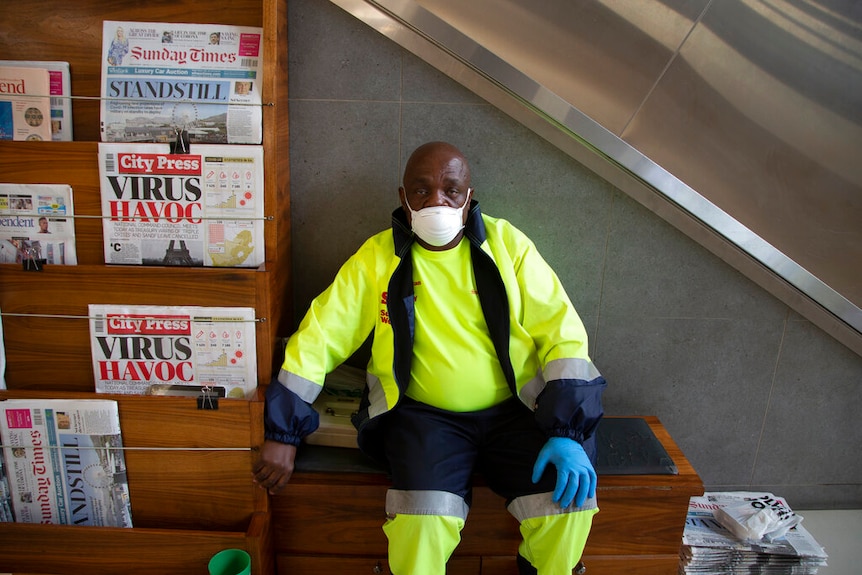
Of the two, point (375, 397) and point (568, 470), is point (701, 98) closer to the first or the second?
point (568, 470)

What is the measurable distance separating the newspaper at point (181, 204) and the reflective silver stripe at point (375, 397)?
48cm

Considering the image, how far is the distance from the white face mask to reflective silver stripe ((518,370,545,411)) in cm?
44

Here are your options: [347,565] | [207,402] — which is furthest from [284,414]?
[347,565]

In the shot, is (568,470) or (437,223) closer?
(568,470)

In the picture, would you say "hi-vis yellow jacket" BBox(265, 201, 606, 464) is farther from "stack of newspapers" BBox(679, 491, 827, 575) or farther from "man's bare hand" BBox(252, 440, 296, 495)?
"stack of newspapers" BBox(679, 491, 827, 575)

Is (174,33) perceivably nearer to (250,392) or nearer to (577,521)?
(250,392)

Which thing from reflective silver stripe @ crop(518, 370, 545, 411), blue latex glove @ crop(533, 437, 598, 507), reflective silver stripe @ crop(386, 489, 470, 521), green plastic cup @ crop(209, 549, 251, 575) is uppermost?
reflective silver stripe @ crop(518, 370, 545, 411)

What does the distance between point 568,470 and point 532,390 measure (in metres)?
0.26

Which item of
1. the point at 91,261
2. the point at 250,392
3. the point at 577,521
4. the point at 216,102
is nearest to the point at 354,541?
the point at 250,392

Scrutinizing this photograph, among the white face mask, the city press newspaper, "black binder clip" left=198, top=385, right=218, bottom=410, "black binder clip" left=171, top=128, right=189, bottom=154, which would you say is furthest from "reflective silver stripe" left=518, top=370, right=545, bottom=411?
"black binder clip" left=171, top=128, right=189, bottom=154

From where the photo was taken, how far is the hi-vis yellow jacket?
5.29ft

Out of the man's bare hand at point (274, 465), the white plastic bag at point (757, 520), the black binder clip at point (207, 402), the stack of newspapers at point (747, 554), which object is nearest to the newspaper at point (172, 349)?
the black binder clip at point (207, 402)

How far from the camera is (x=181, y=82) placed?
166 cm

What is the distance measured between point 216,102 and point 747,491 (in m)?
2.21
